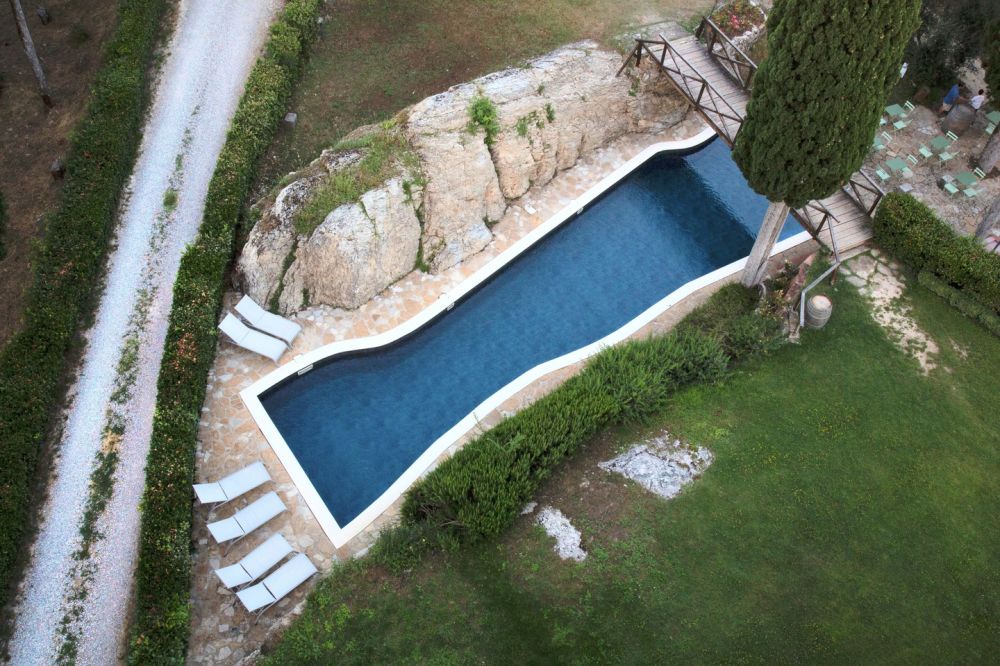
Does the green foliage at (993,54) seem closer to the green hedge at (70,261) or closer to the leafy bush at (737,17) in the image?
the leafy bush at (737,17)

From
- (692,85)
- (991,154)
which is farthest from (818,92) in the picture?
(991,154)

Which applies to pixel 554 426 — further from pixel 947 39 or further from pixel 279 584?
pixel 947 39

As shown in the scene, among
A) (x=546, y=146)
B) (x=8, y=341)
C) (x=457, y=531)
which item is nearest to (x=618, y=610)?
(x=457, y=531)

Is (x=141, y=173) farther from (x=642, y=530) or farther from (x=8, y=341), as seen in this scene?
(x=642, y=530)

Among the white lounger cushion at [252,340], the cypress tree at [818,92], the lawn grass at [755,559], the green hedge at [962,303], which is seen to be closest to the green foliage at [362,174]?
the white lounger cushion at [252,340]

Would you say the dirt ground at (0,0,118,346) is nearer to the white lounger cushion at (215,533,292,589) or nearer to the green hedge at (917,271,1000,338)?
the white lounger cushion at (215,533,292,589)
